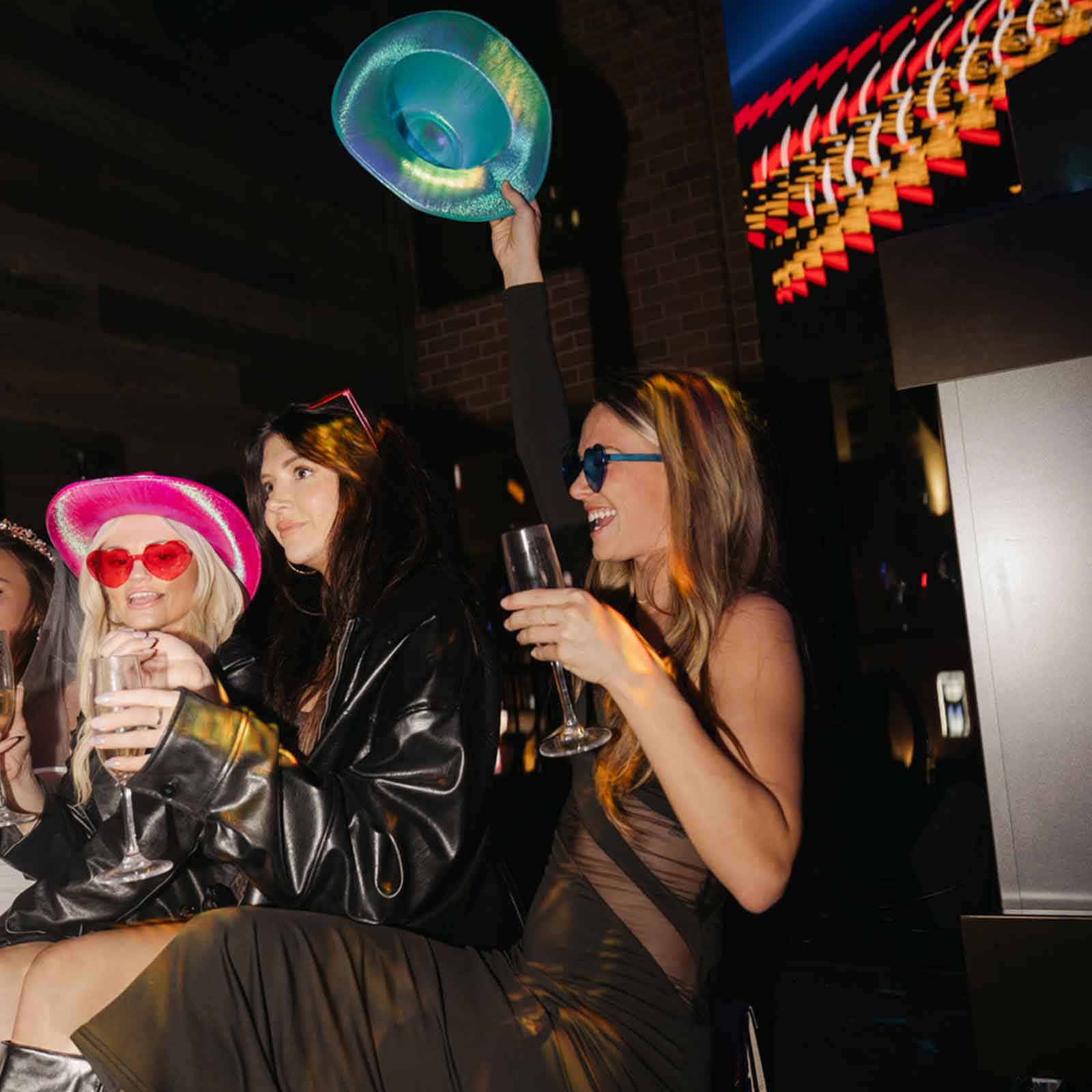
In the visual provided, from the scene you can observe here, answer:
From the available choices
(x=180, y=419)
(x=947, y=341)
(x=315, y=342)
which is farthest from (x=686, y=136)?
(x=947, y=341)

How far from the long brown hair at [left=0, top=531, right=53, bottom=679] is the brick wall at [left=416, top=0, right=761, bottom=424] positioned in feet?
10.3

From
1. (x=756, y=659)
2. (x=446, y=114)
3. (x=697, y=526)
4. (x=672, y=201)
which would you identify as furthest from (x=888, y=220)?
(x=756, y=659)

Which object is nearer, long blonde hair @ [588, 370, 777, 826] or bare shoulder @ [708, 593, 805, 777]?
bare shoulder @ [708, 593, 805, 777]

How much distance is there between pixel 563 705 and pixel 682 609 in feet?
0.89

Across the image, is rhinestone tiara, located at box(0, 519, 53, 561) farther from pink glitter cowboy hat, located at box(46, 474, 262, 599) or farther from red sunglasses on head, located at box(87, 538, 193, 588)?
red sunglasses on head, located at box(87, 538, 193, 588)

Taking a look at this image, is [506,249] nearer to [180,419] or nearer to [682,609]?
[682,609]

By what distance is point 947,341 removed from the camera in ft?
4.77

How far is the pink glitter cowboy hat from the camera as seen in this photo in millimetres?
2525

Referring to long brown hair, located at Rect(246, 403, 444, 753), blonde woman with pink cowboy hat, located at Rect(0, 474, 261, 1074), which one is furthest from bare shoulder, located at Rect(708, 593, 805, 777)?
blonde woman with pink cowboy hat, located at Rect(0, 474, 261, 1074)

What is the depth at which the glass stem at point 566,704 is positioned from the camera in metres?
1.61

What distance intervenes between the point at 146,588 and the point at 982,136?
13.4ft

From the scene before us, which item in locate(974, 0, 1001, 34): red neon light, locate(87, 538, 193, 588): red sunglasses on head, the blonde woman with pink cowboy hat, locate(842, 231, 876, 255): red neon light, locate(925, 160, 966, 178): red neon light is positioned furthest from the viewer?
locate(842, 231, 876, 255): red neon light

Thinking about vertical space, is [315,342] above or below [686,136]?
below

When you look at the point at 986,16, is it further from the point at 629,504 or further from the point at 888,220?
the point at 629,504
